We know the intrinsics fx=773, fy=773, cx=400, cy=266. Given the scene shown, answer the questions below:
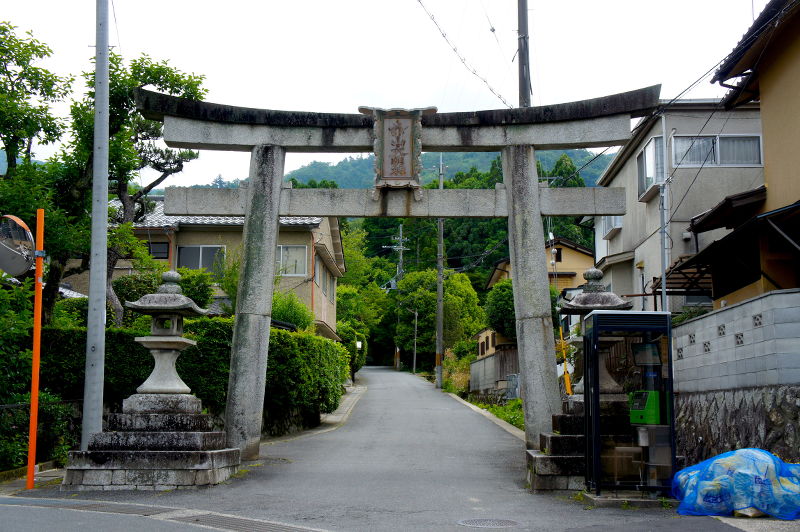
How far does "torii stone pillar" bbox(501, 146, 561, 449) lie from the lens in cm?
1362

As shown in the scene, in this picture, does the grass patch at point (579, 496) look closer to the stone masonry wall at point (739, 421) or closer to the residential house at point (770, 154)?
the stone masonry wall at point (739, 421)

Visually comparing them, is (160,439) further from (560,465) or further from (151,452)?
(560,465)

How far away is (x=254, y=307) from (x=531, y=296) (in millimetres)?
5055

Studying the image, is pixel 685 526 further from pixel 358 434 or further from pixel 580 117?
pixel 358 434

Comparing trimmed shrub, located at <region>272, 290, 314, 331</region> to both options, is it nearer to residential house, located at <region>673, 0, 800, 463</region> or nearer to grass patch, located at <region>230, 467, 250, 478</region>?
residential house, located at <region>673, 0, 800, 463</region>

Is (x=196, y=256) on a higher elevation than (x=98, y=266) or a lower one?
higher

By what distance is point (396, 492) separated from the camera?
1153 cm

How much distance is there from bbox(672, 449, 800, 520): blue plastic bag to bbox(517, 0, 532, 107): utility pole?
1125 centimetres

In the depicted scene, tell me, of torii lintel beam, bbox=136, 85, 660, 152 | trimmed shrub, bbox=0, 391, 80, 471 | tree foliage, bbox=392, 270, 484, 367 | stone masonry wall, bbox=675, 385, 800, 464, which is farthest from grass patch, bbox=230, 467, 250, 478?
tree foliage, bbox=392, 270, 484, 367

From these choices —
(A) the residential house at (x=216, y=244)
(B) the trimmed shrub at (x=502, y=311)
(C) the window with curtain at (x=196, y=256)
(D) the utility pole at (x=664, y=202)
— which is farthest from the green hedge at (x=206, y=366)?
(B) the trimmed shrub at (x=502, y=311)

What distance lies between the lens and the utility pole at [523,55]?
1847 centimetres

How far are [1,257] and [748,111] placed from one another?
66.5ft

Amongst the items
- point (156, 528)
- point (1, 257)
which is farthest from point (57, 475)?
point (156, 528)

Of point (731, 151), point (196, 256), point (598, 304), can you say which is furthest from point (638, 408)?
point (196, 256)
